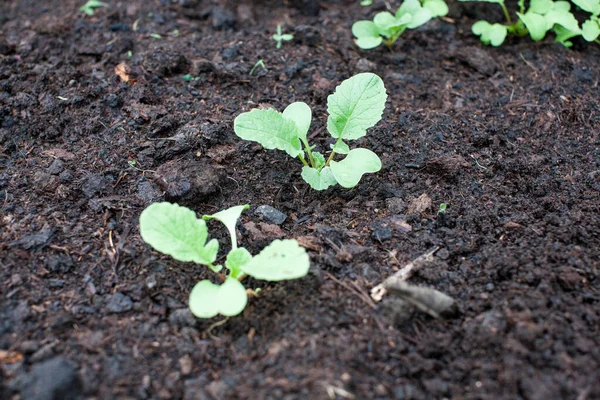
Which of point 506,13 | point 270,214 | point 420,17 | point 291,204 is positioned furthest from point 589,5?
point 270,214

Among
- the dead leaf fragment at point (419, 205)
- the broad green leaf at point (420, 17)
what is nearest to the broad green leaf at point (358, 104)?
the dead leaf fragment at point (419, 205)

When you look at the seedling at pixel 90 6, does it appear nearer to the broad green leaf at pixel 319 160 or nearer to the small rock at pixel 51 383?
the broad green leaf at pixel 319 160

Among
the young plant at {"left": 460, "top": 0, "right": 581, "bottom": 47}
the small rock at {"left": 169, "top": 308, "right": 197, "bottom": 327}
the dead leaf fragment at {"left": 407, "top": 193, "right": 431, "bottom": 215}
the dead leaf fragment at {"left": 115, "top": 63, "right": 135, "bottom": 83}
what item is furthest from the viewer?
the young plant at {"left": 460, "top": 0, "right": 581, "bottom": 47}

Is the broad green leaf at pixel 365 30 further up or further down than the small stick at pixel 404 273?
further up

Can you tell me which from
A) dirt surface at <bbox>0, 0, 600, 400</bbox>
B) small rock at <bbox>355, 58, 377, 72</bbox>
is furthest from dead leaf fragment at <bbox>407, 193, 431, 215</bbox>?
small rock at <bbox>355, 58, 377, 72</bbox>

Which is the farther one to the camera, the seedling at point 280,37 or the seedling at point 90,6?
the seedling at point 90,6

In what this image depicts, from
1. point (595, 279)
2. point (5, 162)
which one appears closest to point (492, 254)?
point (595, 279)

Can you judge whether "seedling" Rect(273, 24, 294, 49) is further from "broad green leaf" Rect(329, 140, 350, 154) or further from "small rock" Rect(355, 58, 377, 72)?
"broad green leaf" Rect(329, 140, 350, 154)

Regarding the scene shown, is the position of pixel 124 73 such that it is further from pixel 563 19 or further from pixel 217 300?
pixel 563 19
